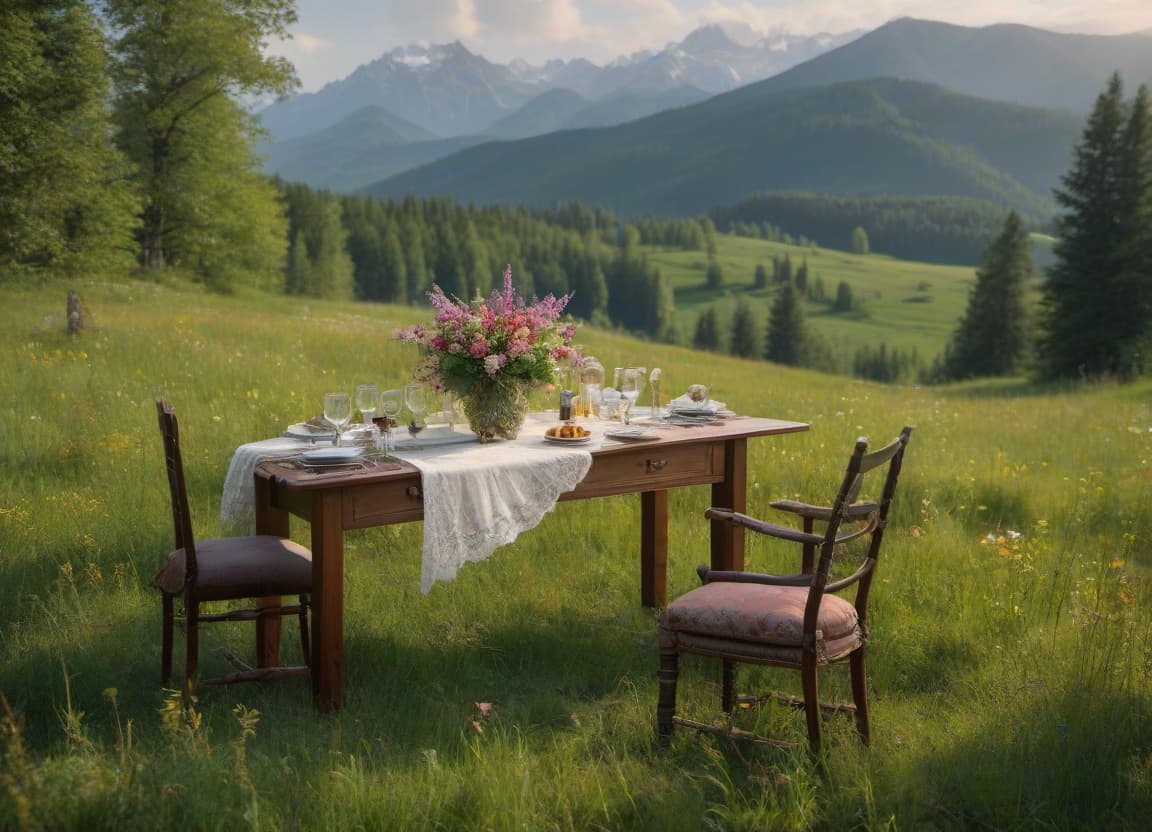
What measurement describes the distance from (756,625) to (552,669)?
70.4 inches

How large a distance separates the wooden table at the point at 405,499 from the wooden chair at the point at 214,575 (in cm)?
25

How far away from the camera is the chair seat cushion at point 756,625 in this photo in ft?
13.1

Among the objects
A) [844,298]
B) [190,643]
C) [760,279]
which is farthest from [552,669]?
[760,279]

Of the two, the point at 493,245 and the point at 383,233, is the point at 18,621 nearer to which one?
the point at 383,233

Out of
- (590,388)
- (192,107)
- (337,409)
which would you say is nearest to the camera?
(337,409)

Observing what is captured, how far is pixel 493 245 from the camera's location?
95562 millimetres

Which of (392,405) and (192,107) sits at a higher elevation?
(192,107)

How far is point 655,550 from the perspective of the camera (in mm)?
6547

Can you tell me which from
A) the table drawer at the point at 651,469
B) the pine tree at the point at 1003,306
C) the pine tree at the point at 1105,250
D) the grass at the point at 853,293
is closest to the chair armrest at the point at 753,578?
the table drawer at the point at 651,469

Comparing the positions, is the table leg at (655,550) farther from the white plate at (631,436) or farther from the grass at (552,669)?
the white plate at (631,436)

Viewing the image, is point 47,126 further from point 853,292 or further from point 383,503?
point 853,292

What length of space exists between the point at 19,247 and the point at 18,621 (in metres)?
21.3

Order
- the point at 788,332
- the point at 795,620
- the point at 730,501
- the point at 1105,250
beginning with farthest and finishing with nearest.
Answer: the point at 788,332 < the point at 1105,250 < the point at 730,501 < the point at 795,620

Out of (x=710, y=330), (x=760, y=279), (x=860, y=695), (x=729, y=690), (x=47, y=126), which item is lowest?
(x=710, y=330)
